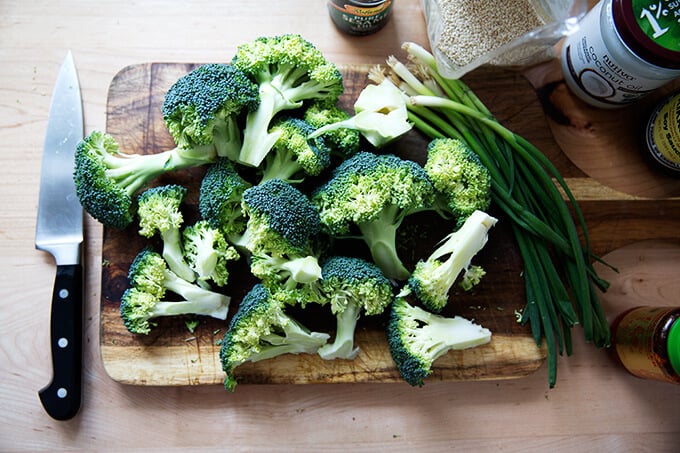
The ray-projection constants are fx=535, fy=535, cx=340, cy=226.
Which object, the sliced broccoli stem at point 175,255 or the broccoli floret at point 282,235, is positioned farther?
the sliced broccoli stem at point 175,255

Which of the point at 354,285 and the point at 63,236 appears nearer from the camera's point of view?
the point at 354,285

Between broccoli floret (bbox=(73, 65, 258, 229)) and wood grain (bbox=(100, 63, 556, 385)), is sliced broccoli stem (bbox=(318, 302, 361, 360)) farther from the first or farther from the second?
broccoli floret (bbox=(73, 65, 258, 229))

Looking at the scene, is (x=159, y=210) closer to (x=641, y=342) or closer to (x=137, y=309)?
(x=137, y=309)

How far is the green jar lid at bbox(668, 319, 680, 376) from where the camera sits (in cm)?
126

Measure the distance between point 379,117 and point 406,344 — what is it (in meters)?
0.58

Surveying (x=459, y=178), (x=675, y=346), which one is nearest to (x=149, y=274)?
(x=459, y=178)

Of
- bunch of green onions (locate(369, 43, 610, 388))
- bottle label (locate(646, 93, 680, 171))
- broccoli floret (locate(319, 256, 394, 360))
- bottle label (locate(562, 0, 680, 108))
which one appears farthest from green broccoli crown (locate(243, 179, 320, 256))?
bottle label (locate(646, 93, 680, 171))

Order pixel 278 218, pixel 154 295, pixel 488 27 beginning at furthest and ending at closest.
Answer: pixel 488 27
pixel 154 295
pixel 278 218

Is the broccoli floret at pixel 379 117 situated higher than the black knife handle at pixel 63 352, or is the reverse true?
the broccoli floret at pixel 379 117

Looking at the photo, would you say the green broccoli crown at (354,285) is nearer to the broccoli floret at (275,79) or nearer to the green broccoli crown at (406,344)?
the green broccoli crown at (406,344)

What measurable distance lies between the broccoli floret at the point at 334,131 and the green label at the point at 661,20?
0.74 meters

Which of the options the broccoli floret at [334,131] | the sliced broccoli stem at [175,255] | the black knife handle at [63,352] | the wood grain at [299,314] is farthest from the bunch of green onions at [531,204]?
the black knife handle at [63,352]

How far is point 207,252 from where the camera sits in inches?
52.0

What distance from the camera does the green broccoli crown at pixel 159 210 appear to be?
1339mm
